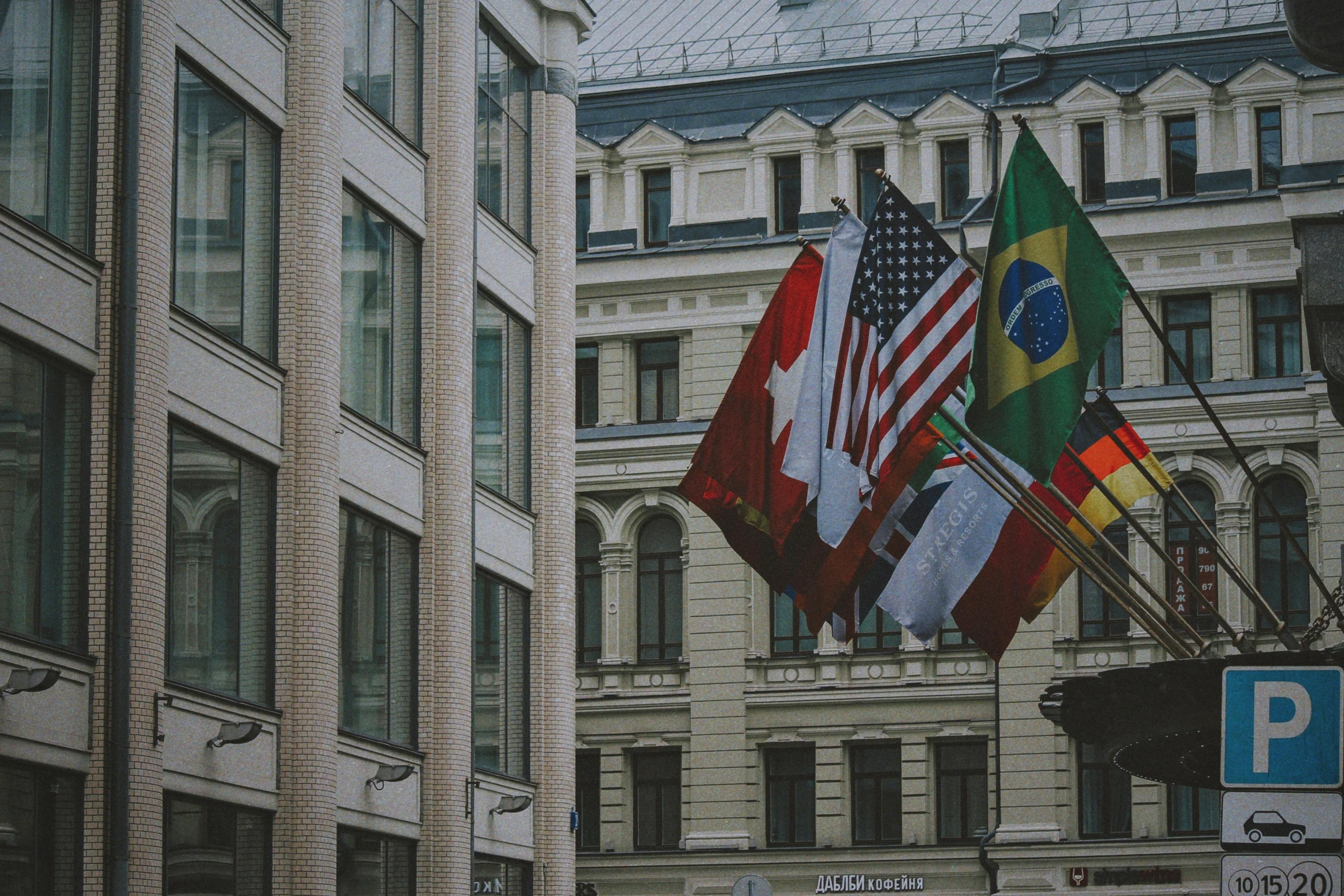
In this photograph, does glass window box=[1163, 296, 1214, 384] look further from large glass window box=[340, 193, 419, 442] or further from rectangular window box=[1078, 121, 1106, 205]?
large glass window box=[340, 193, 419, 442]

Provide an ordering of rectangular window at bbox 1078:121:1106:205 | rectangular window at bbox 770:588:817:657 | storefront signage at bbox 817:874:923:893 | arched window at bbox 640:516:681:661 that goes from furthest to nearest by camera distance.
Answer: arched window at bbox 640:516:681:661
rectangular window at bbox 770:588:817:657
rectangular window at bbox 1078:121:1106:205
storefront signage at bbox 817:874:923:893

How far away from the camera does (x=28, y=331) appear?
23031mm

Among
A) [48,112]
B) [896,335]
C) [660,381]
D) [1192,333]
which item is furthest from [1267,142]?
[48,112]

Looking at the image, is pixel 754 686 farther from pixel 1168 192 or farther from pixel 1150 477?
pixel 1150 477

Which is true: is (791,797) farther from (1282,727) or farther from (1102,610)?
(1282,727)

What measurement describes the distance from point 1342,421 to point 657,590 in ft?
111

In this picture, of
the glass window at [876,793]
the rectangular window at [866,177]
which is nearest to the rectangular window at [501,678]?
the glass window at [876,793]

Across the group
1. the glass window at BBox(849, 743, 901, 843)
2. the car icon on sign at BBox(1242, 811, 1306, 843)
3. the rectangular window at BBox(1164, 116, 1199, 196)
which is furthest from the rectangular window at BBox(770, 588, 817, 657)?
the car icon on sign at BBox(1242, 811, 1306, 843)

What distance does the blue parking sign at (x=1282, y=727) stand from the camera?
9.14 m

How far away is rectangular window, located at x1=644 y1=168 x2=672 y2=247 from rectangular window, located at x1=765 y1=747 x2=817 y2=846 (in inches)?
464

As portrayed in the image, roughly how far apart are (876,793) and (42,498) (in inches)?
1181

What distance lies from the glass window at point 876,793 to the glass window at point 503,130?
1766 centimetres

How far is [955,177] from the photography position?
5184 centimetres

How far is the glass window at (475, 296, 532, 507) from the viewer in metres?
35.5
